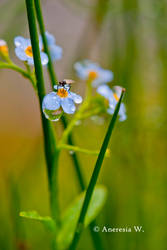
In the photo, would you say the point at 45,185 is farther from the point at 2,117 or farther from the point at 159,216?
the point at 2,117

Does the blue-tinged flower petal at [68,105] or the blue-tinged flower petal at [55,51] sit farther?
the blue-tinged flower petal at [55,51]

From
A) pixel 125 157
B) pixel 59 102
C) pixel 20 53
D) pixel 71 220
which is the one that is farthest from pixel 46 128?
pixel 125 157

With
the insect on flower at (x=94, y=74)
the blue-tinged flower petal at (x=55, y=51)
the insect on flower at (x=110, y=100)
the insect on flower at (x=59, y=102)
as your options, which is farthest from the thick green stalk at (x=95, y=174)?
the insect on flower at (x=94, y=74)

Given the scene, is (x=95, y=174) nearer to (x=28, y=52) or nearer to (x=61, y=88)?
(x=61, y=88)

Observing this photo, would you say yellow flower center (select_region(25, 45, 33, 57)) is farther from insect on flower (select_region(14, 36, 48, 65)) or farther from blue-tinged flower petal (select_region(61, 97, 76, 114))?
blue-tinged flower petal (select_region(61, 97, 76, 114))

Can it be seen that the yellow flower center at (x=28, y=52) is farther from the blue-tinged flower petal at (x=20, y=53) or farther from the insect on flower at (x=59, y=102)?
the insect on flower at (x=59, y=102)

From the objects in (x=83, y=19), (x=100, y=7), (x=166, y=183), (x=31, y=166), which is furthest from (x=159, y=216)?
(x=83, y=19)
